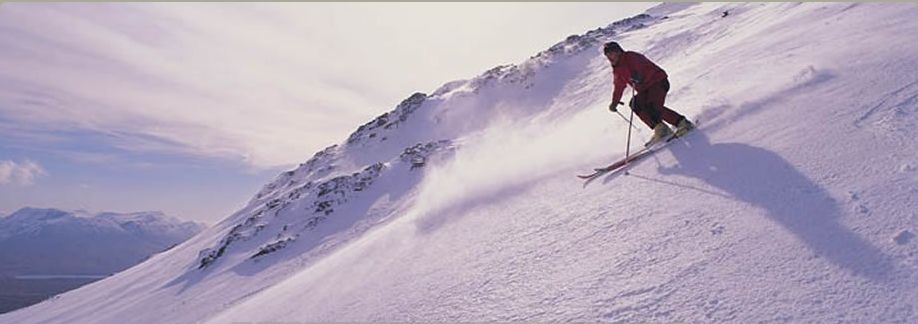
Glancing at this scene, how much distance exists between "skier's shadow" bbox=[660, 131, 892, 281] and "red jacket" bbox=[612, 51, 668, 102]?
1272mm

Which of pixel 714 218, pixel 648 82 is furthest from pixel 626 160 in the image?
pixel 714 218

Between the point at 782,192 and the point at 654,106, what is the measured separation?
13.0 ft

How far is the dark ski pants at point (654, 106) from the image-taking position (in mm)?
10695

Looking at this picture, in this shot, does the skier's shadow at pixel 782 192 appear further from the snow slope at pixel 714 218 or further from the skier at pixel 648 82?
the skier at pixel 648 82

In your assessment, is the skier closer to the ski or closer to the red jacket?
the red jacket

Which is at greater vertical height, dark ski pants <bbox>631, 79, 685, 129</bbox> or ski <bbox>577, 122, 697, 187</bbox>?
dark ski pants <bbox>631, 79, 685, 129</bbox>

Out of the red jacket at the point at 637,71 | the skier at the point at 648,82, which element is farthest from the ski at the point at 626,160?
the red jacket at the point at 637,71

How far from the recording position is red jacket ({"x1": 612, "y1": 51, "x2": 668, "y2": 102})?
10.7 metres

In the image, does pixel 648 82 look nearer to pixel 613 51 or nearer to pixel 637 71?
pixel 637 71

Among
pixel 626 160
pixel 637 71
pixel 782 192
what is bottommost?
pixel 782 192

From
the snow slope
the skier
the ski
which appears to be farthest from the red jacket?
the snow slope

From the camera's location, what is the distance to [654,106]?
35.8 feet

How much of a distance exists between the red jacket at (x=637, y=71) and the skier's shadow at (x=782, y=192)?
4.17 feet

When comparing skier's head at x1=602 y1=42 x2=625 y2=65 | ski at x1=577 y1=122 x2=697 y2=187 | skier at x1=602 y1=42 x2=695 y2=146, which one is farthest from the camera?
skier at x1=602 y1=42 x2=695 y2=146
